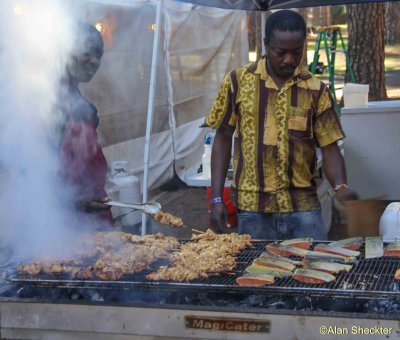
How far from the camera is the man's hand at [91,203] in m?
3.71

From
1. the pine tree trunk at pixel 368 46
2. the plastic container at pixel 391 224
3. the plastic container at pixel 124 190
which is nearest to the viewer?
the plastic container at pixel 391 224

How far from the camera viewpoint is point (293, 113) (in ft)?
12.5

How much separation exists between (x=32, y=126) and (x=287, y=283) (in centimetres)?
181

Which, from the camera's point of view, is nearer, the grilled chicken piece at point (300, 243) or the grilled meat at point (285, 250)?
the grilled meat at point (285, 250)

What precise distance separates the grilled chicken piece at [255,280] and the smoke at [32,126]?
1.19 metres

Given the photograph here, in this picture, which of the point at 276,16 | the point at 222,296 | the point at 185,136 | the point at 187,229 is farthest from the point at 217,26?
the point at 222,296

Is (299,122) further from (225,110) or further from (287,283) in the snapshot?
(287,283)

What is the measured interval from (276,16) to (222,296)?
1725mm

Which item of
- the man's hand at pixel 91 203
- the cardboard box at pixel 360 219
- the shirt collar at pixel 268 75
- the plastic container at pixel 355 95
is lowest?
the cardboard box at pixel 360 219

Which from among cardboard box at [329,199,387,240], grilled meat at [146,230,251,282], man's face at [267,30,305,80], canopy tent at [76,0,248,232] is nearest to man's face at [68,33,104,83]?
man's face at [267,30,305,80]

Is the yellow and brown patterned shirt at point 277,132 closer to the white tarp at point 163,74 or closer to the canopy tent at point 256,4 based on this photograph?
the canopy tent at point 256,4

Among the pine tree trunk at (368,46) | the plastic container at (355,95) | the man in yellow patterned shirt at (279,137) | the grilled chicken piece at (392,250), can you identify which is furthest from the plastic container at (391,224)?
the pine tree trunk at (368,46)

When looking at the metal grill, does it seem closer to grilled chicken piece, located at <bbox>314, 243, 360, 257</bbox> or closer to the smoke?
grilled chicken piece, located at <bbox>314, 243, 360, 257</bbox>

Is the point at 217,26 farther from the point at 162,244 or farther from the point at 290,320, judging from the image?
the point at 290,320
